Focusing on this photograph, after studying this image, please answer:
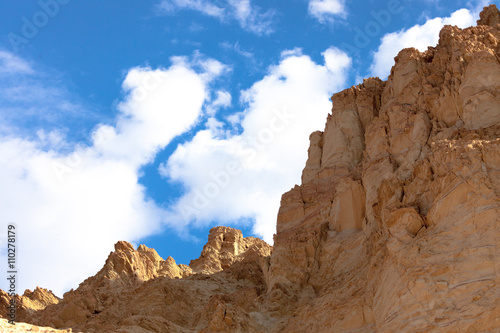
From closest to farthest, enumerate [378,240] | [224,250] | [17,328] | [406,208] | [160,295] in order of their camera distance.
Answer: [406,208] → [17,328] → [378,240] → [160,295] → [224,250]

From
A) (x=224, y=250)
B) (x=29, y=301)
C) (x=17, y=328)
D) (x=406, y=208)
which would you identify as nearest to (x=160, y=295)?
(x=17, y=328)

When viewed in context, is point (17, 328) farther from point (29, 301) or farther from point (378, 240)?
point (29, 301)

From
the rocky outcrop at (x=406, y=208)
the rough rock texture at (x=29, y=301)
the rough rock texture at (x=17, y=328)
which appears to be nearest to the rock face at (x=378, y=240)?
the rocky outcrop at (x=406, y=208)

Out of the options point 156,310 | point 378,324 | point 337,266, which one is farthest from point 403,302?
point 156,310

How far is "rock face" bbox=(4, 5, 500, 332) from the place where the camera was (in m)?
29.1

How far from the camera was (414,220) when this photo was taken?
32625 mm

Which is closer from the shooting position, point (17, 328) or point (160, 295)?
point (17, 328)

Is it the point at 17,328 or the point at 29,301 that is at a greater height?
the point at 29,301

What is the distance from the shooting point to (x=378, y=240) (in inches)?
1449

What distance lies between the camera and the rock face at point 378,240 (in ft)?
95.3

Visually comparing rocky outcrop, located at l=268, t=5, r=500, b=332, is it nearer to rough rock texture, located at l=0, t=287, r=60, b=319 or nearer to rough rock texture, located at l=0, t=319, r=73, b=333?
rough rock texture, located at l=0, t=319, r=73, b=333

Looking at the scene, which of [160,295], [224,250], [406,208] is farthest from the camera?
[224,250]

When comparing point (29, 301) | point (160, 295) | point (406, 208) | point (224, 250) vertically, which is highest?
point (224, 250)

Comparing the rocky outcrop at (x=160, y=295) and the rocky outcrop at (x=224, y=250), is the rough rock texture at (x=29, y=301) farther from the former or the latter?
the rocky outcrop at (x=224, y=250)
